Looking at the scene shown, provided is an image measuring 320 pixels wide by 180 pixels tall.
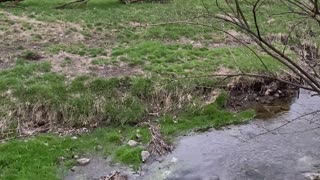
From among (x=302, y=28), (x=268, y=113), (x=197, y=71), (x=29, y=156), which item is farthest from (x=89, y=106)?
(x=302, y=28)

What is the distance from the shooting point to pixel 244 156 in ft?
45.4

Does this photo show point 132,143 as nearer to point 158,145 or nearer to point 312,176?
point 158,145

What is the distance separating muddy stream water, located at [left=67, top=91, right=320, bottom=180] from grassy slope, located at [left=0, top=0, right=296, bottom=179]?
31.0 inches

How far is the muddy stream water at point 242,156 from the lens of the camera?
12951 mm

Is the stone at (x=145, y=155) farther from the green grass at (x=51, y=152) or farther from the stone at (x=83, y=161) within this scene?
the stone at (x=83, y=161)

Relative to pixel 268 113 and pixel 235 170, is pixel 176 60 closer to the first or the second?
pixel 268 113

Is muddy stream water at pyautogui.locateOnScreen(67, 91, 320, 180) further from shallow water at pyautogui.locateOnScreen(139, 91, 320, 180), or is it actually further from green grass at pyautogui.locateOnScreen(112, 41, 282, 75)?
green grass at pyautogui.locateOnScreen(112, 41, 282, 75)

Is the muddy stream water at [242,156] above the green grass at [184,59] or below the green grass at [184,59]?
below

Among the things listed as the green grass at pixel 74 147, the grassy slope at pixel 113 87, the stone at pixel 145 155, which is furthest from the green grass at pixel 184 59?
the stone at pixel 145 155

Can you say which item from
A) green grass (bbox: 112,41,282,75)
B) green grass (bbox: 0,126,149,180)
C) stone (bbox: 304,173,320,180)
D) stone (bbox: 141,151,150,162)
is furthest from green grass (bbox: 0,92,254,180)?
stone (bbox: 304,173,320,180)

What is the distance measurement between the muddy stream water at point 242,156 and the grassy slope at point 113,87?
0.79 m

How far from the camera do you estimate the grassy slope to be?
1402 centimetres

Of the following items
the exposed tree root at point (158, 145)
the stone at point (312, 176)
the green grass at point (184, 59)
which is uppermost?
the green grass at point (184, 59)

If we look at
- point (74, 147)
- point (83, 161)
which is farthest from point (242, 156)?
point (74, 147)
